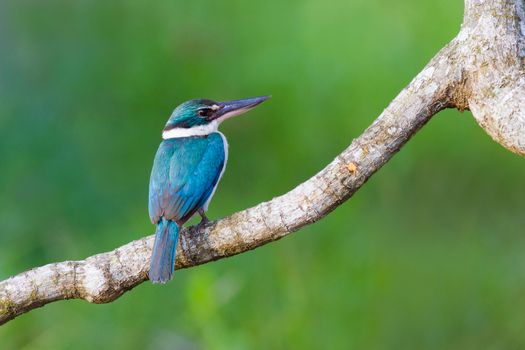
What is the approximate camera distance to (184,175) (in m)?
4.36

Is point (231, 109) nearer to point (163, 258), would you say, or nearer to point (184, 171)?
point (184, 171)

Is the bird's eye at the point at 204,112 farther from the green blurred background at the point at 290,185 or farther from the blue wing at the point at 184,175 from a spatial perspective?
the green blurred background at the point at 290,185

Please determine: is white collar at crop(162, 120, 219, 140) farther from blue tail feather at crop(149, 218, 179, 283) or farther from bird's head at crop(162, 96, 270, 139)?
blue tail feather at crop(149, 218, 179, 283)

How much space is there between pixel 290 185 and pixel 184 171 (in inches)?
110

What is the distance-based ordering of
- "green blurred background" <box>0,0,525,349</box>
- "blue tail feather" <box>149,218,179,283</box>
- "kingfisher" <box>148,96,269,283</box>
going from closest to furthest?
"blue tail feather" <box>149,218,179,283</box> < "kingfisher" <box>148,96,269,283</box> < "green blurred background" <box>0,0,525,349</box>

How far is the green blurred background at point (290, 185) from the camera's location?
6766 mm

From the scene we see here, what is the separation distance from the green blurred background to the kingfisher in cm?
185

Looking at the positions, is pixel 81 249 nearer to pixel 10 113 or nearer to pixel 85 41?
pixel 10 113

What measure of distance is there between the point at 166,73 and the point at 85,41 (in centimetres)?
111

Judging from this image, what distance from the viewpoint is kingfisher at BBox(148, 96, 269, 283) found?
381cm

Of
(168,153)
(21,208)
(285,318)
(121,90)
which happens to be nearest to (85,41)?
(121,90)

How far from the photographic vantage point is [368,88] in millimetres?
7078

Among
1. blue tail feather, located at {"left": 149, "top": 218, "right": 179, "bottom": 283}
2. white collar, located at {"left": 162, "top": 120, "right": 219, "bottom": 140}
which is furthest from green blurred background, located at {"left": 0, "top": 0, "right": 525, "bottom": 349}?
blue tail feather, located at {"left": 149, "top": 218, "right": 179, "bottom": 283}

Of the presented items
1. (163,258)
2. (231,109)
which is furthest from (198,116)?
(163,258)
